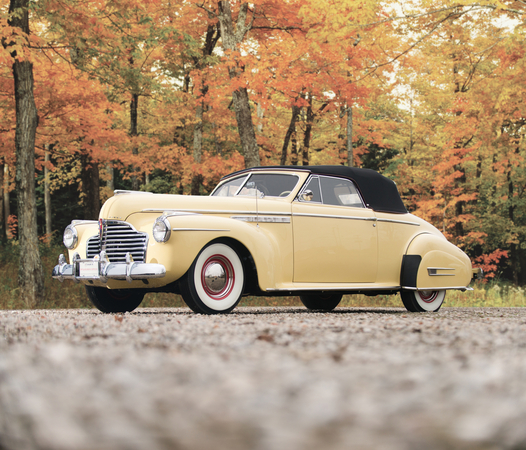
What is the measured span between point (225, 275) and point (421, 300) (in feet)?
11.1

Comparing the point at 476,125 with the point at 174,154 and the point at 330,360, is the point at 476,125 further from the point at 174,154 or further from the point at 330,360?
the point at 330,360

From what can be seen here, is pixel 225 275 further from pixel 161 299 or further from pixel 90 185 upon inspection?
pixel 90 185

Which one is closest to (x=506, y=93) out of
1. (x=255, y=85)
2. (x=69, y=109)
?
(x=255, y=85)

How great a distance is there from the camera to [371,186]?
7516 mm

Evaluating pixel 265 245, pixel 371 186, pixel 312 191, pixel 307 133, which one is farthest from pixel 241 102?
pixel 307 133

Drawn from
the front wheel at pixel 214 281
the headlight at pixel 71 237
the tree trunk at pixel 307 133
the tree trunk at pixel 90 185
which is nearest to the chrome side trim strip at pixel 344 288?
the front wheel at pixel 214 281

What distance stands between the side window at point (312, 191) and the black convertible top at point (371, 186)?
0.13 m

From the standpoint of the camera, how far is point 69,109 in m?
14.2

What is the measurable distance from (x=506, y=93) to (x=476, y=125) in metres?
4.18

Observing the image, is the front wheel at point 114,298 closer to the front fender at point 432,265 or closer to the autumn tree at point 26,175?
the front fender at point 432,265

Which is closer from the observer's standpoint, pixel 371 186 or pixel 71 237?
pixel 71 237

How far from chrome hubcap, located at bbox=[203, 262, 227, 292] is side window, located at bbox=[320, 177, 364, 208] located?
184 centimetres

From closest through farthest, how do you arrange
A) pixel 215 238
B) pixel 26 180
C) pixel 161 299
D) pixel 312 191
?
pixel 215 238
pixel 312 191
pixel 26 180
pixel 161 299

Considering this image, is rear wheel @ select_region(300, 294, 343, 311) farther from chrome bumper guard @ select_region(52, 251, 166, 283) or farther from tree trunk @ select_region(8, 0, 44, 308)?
tree trunk @ select_region(8, 0, 44, 308)
